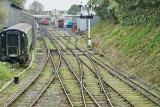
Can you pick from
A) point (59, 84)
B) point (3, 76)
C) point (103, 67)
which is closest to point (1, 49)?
point (3, 76)

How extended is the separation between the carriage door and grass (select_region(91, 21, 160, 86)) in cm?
892

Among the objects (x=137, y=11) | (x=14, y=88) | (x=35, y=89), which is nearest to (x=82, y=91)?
(x=35, y=89)

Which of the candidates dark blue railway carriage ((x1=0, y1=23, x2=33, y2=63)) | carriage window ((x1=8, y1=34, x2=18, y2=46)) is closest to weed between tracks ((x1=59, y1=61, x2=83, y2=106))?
dark blue railway carriage ((x1=0, y1=23, x2=33, y2=63))

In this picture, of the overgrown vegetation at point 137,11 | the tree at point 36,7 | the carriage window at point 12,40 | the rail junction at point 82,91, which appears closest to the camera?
the rail junction at point 82,91

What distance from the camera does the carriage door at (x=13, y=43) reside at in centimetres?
1802

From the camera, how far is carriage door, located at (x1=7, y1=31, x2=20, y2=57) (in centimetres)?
1802

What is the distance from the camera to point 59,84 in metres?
14.4

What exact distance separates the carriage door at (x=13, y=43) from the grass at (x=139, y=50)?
8916 mm

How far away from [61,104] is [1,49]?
9.36 m

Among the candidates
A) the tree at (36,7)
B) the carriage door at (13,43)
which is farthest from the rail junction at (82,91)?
the tree at (36,7)

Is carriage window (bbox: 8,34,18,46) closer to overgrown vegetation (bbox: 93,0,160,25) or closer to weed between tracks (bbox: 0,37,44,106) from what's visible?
weed between tracks (bbox: 0,37,44,106)

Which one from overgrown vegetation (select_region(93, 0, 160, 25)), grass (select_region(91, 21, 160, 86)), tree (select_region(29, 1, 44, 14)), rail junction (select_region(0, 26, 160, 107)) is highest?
tree (select_region(29, 1, 44, 14))

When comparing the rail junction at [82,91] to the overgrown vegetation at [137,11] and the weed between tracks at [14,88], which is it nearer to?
the weed between tracks at [14,88]

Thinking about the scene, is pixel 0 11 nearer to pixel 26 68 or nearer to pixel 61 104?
pixel 26 68
